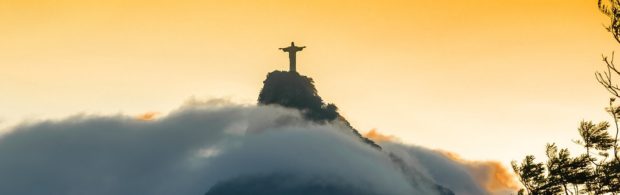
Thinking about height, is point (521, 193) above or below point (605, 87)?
above

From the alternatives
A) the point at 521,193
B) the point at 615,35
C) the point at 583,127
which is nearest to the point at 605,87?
the point at 615,35

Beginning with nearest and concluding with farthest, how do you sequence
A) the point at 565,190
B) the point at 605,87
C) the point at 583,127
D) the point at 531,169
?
1. the point at 605,87
2. the point at 583,127
3. the point at 565,190
4. the point at 531,169

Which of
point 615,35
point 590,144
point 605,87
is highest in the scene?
point 590,144

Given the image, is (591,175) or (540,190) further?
(540,190)

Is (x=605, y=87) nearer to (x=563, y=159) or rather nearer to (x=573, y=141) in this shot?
(x=573, y=141)

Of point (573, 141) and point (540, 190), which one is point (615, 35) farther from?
point (540, 190)

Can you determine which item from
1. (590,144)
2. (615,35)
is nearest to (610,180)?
(590,144)

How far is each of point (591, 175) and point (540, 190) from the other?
635cm

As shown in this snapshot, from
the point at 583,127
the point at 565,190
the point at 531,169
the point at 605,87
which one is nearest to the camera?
the point at 605,87

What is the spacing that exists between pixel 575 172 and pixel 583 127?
855cm

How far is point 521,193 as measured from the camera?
75.2m

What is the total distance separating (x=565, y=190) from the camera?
69.6 m

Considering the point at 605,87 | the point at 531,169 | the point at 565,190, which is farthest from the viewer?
the point at 531,169

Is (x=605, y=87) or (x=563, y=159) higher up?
(x=563, y=159)
